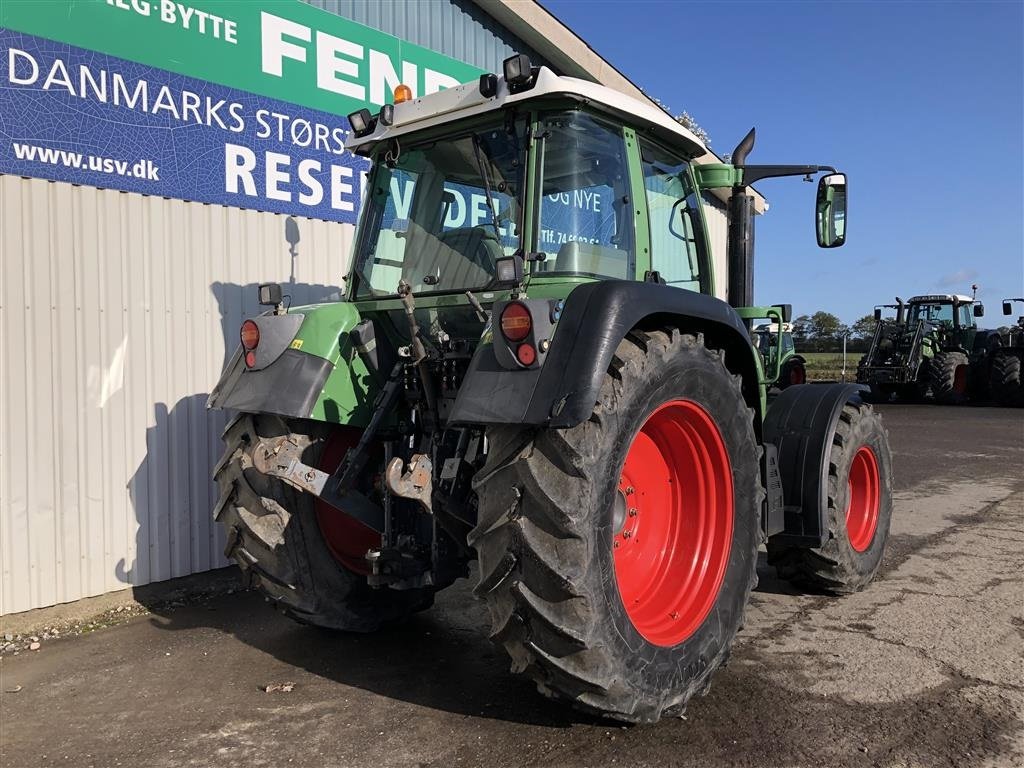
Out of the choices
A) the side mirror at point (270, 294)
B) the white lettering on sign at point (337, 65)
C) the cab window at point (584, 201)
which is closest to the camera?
the cab window at point (584, 201)

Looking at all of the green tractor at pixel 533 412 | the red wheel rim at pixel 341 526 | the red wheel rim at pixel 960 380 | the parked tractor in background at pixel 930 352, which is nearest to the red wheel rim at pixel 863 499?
the green tractor at pixel 533 412

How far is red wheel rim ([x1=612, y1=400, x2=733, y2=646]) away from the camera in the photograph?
354 cm

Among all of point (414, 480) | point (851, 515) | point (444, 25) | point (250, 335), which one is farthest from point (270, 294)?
point (444, 25)

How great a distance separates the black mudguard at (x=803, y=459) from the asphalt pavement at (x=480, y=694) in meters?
0.49

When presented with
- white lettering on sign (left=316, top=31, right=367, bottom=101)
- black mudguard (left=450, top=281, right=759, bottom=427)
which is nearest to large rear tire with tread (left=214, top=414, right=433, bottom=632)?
black mudguard (left=450, top=281, right=759, bottom=427)

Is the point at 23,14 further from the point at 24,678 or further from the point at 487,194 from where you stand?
the point at 24,678

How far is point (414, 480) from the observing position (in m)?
3.19

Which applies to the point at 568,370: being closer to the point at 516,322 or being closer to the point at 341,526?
the point at 516,322

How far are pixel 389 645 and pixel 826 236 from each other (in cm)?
327

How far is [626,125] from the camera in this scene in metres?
3.84

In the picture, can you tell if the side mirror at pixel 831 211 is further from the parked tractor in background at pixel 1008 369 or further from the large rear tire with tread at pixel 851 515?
the parked tractor in background at pixel 1008 369

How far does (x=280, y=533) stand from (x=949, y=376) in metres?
19.3

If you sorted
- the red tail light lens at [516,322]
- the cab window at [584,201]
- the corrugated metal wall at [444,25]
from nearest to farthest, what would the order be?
1. the red tail light lens at [516,322]
2. the cab window at [584,201]
3. the corrugated metal wall at [444,25]

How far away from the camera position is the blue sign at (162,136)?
4699 mm
